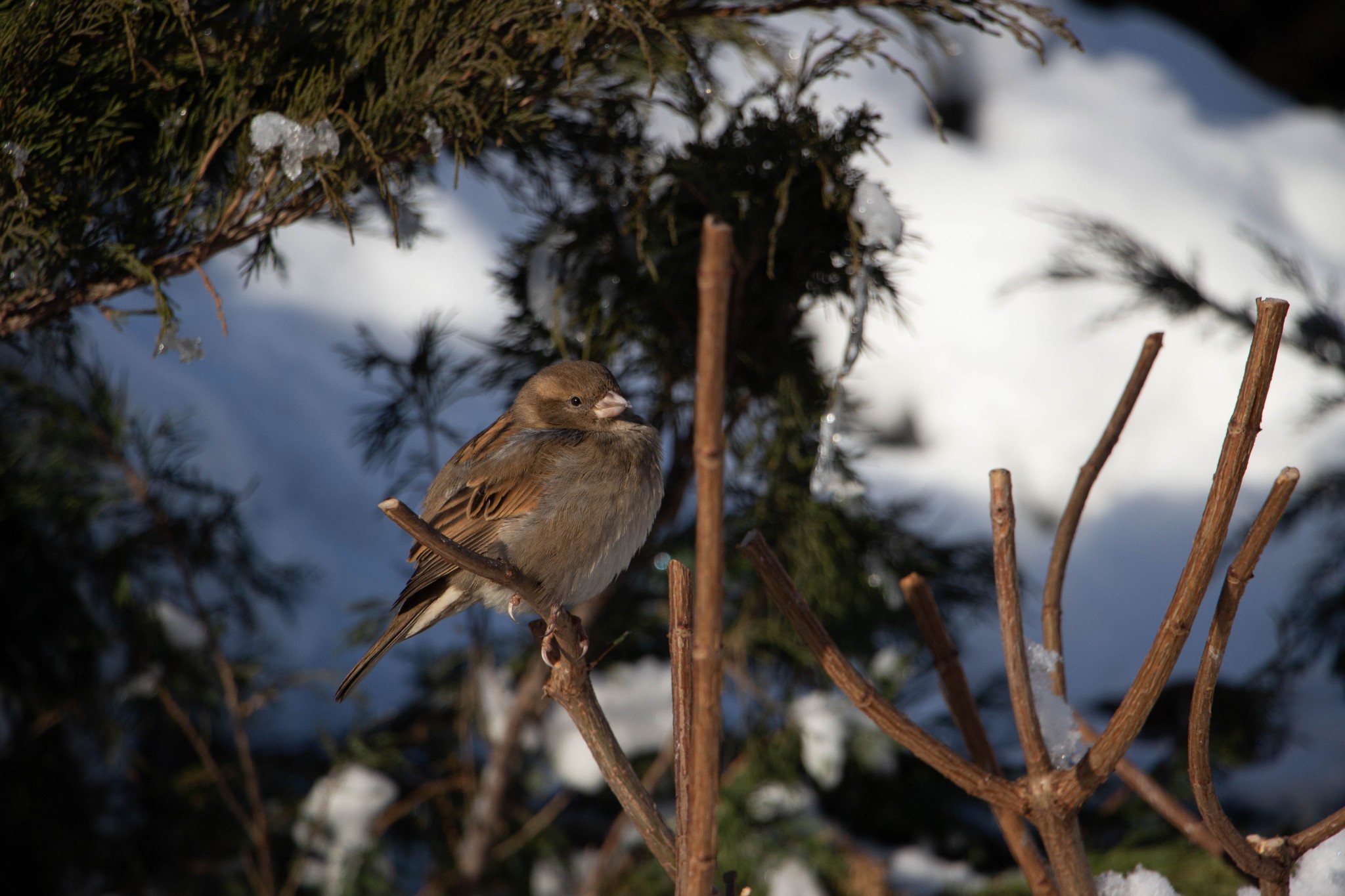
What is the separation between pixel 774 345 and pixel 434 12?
0.82 meters

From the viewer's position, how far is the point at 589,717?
1.03 metres

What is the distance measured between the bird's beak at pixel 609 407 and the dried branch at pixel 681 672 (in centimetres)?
63

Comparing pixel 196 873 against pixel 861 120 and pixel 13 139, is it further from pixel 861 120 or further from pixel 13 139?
pixel 861 120

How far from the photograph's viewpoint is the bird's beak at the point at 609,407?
1550 millimetres

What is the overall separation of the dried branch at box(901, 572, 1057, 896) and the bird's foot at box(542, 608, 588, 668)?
1.17 ft

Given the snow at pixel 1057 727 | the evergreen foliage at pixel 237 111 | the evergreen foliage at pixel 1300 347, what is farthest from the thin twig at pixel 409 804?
the evergreen foliage at pixel 1300 347

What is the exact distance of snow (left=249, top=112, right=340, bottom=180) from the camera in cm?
128

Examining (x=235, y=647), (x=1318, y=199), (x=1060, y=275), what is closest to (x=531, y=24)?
(x=1060, y=275)

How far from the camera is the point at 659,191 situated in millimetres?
1729

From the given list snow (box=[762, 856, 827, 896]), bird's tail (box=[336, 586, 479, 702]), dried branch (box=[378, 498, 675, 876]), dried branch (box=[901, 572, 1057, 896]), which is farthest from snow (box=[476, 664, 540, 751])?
dried branch (box=[901, 572, 1057, 896])

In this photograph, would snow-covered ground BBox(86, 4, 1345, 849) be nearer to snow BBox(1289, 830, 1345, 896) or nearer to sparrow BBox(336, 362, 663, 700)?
sparrow BBox(336, 362, 663, 700)

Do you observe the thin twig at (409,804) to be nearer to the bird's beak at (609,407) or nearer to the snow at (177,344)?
the bird's beak at (609,407)

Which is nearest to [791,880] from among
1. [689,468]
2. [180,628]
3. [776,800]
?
[776,800]

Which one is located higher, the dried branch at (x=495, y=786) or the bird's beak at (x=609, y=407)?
the bird's beak at (x=609, y=407)
